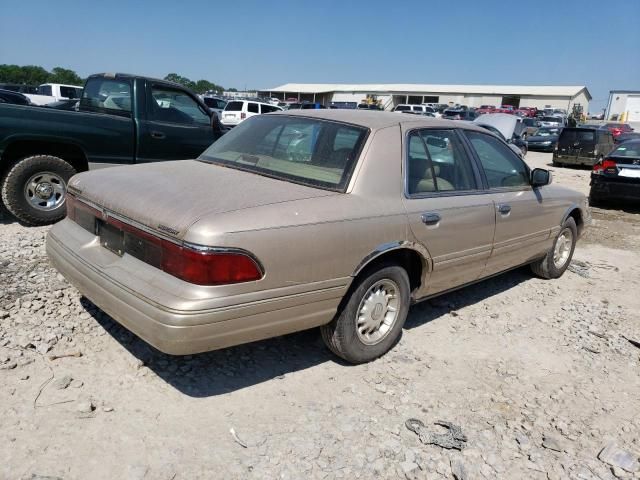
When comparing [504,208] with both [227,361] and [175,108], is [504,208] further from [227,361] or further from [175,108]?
[175,108]

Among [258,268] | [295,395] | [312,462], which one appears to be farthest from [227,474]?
[258,268]

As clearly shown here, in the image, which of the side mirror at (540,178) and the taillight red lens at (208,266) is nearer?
the taillight red lens at (208,266)

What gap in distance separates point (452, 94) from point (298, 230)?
83499mm

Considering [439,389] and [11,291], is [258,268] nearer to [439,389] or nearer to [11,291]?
[439,389]

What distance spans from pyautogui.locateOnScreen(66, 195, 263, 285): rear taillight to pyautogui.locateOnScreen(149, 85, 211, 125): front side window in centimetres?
437

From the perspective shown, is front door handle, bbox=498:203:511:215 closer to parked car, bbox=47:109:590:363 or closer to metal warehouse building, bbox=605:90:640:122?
parked car, bbox=47:109:590:363

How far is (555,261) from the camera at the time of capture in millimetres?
5887

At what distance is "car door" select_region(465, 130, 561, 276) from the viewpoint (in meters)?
4.47

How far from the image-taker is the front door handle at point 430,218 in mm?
3670

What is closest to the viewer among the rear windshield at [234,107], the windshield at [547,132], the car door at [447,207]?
the car door at [447,207]

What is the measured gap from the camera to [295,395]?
327cm

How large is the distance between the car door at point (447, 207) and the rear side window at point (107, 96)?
14.2ft

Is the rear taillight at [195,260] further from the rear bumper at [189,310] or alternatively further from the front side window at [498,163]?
the front side window at [498,163]

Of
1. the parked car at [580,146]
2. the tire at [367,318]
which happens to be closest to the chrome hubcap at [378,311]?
the tire at [367,318]
